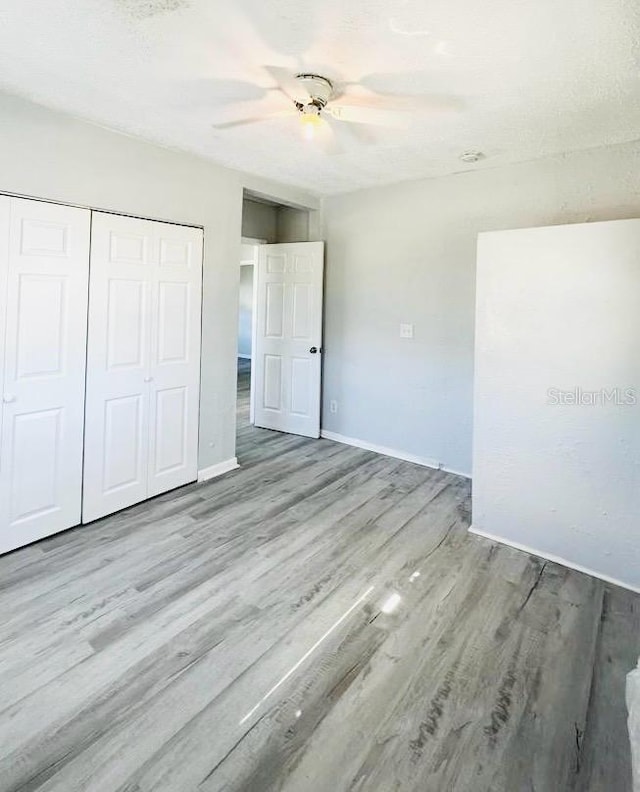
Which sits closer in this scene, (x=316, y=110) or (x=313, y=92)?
(x=313, y=92)

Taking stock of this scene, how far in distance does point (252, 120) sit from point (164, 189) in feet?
2.83

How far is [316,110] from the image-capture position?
2.38m

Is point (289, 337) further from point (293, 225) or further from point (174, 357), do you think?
point (174, 357)

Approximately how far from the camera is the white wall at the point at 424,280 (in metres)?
3.31

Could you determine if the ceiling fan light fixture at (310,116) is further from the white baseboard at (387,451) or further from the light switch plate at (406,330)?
the white baseboard at (387,451)

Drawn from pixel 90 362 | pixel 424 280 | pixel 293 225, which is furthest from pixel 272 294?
pixel 90 362

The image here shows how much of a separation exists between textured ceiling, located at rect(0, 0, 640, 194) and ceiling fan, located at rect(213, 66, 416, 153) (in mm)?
59

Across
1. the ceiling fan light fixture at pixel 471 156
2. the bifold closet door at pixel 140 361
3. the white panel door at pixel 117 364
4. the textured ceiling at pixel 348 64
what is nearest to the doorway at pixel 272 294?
the bifold closet door at pixel 140 361

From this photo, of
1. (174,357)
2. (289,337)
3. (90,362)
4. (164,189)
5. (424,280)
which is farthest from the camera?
(289,337)

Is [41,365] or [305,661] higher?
[41,365]

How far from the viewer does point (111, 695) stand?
5.48 ft

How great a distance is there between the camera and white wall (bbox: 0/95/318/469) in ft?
8.29

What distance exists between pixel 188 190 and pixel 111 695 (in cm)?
310

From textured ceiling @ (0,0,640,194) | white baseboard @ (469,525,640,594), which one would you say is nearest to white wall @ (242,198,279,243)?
textured ceiling @ (0,0,640,194)
